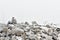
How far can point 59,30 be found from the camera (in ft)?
14.6

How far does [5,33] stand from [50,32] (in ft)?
3.60

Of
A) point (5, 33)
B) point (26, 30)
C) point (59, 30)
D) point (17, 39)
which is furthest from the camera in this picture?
point (59, 30)

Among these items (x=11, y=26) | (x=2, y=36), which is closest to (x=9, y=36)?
(x=2, y=36)

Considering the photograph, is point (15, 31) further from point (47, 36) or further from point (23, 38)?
point (47, 36)

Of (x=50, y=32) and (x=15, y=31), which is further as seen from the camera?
(x=50, y=32)

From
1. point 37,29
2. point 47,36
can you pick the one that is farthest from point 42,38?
point 37,29

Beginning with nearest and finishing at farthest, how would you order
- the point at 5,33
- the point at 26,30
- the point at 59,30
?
the point at 5,33 < the point at 26,30 < the point at 59,30

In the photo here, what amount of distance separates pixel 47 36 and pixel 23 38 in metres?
0.59

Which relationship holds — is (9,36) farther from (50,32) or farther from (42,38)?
(50,32)

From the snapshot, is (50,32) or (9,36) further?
(50,32)

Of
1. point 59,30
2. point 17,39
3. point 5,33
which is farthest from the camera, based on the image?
point 59,30

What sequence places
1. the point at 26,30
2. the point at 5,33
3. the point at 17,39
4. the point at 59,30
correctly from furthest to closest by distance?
the point at 59,30
the point at 26,30
the point at 5,33
the point at 17,39

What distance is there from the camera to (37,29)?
161 inches

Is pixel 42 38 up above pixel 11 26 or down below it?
below
